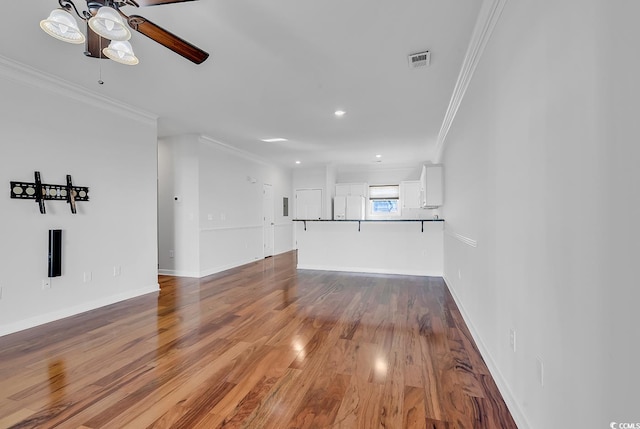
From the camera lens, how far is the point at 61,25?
175 centimetres

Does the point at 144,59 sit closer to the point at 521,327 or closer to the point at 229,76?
the point at 229,76

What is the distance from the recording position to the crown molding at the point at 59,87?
9.61ft

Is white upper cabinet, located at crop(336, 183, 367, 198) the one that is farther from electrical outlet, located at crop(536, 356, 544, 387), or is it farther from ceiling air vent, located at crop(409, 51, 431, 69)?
electrical outlet, located at crop(536, 356, 544, 387)

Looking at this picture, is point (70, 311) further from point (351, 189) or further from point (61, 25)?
point (351, 189)

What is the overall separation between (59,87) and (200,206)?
2.65 m

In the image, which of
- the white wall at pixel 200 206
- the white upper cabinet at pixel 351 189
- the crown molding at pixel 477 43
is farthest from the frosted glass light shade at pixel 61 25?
the white upper cabinet at pixel 351 189

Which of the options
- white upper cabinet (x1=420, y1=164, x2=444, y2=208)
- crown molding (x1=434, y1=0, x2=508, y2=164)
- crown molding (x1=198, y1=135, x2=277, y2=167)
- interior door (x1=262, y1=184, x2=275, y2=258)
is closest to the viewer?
crown molding (x1=434, y1=0, x2=508, y2=164)

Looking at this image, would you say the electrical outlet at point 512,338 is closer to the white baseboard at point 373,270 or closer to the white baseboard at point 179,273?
the white baseboard at point 373,270

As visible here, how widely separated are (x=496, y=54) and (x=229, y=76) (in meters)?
2.52

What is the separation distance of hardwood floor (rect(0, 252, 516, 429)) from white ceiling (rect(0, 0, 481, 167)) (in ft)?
8.71

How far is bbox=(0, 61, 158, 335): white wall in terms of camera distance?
2969 mm

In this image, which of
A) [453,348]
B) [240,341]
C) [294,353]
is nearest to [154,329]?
[240,341]

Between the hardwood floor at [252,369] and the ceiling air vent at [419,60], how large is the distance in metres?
2.64

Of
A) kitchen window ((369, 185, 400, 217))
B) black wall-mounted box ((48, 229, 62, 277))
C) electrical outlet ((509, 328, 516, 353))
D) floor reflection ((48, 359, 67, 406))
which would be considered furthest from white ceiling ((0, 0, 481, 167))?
kitchen window ((369, 185, 400, 217))
